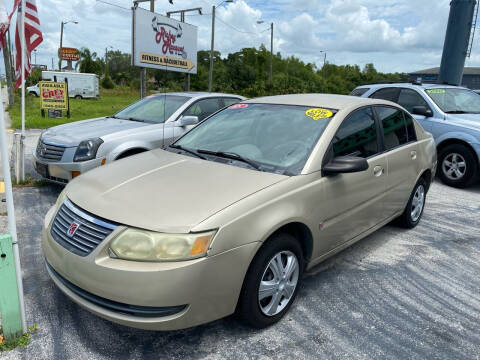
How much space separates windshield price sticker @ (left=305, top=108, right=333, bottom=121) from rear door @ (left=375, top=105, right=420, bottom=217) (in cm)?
79

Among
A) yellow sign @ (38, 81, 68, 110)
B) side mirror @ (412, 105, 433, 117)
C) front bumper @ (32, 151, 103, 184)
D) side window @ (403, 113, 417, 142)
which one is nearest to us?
side window @ (403, 113, 417, 142)

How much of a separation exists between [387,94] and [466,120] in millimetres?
1658

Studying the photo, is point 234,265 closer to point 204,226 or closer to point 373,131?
point 204,226

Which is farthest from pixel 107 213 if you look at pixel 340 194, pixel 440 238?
pixel 440 238

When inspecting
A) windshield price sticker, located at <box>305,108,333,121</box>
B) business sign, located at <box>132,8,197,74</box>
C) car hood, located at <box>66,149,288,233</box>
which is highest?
business sign, located at <box>132,8,197,74</box>

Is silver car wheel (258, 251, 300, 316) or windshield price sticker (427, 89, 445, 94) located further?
windshield price sticker (427, 89, 445, 94)

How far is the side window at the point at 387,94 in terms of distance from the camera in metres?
8.02

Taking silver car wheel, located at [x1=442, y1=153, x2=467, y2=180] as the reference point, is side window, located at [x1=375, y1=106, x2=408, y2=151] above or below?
above

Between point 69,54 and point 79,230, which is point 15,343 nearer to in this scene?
point 79,230

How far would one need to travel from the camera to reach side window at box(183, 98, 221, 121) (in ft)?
21.3

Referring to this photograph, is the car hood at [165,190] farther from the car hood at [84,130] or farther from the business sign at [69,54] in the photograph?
the business sign at [69,54]

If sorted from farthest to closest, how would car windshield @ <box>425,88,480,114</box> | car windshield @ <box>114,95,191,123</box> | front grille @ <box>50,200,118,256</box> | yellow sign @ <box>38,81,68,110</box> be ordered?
yellow sign @ <box>38,81,68,110</box> < car windshield @ <box>425,88,480,114</box> < car windshield @ <box>114,95,191,123</box> < front grille @ <box>50,200,118,256</box>

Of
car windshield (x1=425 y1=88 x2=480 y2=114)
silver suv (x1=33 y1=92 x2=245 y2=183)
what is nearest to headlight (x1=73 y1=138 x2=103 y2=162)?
silver suv (x1=33 y1=92 x2=245 y2=183)

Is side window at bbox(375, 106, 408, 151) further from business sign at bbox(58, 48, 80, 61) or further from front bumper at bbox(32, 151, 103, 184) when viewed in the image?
business sign at bbox(58, 48, 80, 61)
